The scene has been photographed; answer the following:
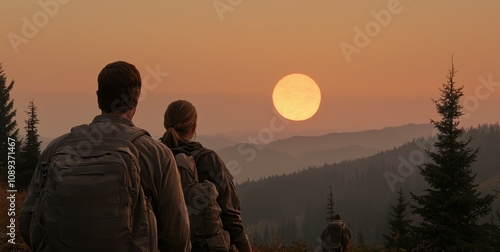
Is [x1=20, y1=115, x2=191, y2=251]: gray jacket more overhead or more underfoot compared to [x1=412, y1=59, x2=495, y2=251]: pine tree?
more overhead

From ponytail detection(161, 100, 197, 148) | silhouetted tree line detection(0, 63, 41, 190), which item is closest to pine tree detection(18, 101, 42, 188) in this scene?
silhouetted tree line detection(0, 63, 41, 190)

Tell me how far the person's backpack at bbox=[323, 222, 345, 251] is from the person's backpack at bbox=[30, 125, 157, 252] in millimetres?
9942

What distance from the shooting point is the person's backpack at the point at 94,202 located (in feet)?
8.77

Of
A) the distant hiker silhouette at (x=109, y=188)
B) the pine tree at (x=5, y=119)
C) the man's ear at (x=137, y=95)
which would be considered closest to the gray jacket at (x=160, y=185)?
the distant hiker silhouette at (x=109, y=188)

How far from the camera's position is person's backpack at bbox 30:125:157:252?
2.67 m

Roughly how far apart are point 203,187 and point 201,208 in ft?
0.53

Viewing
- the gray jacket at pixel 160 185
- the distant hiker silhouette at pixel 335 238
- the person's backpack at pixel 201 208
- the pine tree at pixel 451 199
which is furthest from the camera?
the pine tree at pixel 451 199

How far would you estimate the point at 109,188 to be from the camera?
271 centimetres

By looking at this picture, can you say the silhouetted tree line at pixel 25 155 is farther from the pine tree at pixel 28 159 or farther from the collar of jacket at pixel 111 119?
the collar of jacket at pixel 111 119

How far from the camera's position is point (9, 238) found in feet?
30.8

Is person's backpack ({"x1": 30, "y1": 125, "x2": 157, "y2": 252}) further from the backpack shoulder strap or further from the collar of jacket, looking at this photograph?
the backpack shoulder strap

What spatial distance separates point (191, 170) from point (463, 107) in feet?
95.7

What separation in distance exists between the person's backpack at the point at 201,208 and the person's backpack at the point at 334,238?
8.31 meters

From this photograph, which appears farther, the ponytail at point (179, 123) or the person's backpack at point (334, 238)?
the person's backpack at point (334, 238)
